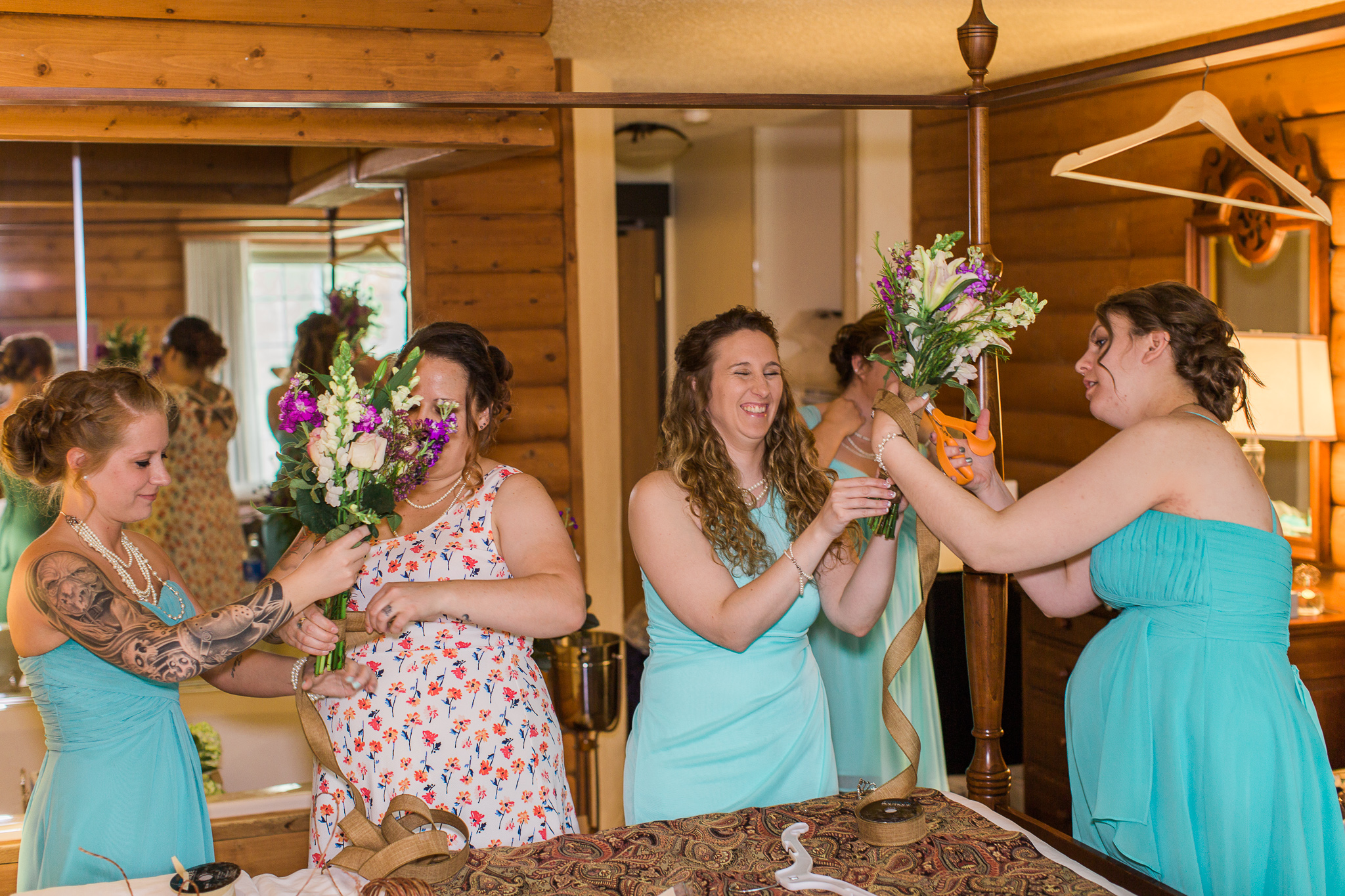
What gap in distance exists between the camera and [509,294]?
15.0 feet

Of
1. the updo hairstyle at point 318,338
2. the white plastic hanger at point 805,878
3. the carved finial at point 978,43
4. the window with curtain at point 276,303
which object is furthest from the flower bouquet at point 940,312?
the window with curtain at point 276,303

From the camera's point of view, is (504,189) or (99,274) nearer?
(504,189)

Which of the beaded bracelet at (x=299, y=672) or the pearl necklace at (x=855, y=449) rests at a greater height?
the pearl necklace at (x=855, y=449)

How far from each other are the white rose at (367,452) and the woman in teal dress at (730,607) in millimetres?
550

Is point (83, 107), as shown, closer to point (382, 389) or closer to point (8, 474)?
point (8, 474)

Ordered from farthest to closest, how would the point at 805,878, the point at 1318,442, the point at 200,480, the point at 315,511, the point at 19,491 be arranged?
the point at 200,480 < the point at 1318,442 < the point at 19,491 < the point at 315,511 < the point at 805,878

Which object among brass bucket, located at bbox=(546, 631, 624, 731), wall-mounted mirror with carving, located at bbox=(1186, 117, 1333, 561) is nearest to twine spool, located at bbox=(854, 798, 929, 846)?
brass bucket, located at bbox=(546, 631, 624, 731)

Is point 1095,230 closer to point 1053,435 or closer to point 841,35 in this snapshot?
point 1053,435

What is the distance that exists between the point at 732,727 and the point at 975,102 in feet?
4.47

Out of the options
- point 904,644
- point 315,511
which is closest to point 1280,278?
Result: point 904,644

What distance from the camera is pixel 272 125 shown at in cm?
303

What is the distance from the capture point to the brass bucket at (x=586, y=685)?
3562 mm

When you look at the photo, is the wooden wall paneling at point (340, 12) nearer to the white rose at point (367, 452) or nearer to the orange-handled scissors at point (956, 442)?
the white rose at point (367, 452)

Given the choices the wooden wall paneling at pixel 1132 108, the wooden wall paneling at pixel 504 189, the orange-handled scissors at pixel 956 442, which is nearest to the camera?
the orange-handled scissors at pixel 956 442
